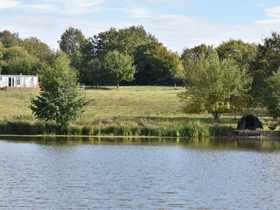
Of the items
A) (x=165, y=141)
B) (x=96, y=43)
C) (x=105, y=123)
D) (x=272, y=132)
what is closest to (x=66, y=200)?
(x=165, y=141)

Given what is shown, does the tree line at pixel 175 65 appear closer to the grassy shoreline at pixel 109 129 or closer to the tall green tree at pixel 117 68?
the tall green tree at pixel 117 68

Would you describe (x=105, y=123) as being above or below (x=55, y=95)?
below

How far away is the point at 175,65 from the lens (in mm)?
116375

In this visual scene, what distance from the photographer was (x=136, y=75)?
12606cm

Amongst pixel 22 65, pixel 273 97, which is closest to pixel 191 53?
pixel 22 65

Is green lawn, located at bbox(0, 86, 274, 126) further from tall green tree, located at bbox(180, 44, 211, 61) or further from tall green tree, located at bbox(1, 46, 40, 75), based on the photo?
tall green tree, located at bbox(180, 44, 211, 61)

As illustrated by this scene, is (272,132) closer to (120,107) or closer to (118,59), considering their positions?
(120,107)

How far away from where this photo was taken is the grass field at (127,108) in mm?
57375

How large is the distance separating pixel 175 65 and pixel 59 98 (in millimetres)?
72273

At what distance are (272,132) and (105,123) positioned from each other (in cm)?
2087

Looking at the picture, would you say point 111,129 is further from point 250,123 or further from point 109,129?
point 250,123

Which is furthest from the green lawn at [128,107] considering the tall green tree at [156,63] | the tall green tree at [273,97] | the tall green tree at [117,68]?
the tall green tree at [156,63]

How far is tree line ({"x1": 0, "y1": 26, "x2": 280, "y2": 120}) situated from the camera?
56.5m

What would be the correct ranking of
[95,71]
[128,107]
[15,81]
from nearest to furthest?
1. [128,107]
2. [15,81]
3. [95,71]
